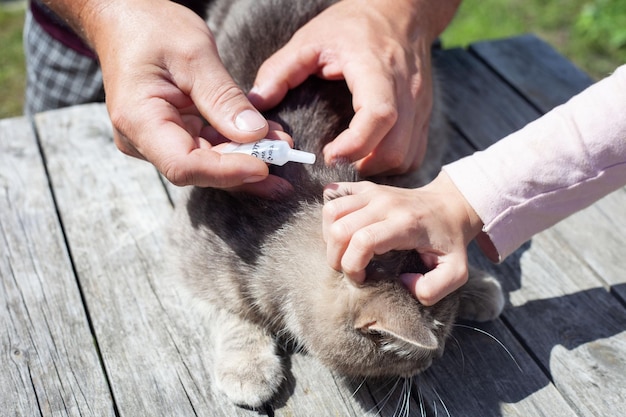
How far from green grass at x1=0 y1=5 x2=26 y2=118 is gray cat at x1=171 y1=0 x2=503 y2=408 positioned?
225 cm

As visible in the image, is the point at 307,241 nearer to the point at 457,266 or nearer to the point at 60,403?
the point at 457,266

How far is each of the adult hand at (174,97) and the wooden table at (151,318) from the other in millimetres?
372

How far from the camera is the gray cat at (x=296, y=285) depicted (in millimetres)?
1312

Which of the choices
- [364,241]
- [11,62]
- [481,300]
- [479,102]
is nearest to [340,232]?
[364,241]

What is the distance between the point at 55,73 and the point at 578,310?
186 centimetres

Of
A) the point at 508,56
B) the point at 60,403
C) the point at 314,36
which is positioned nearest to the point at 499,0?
the point at 508,56

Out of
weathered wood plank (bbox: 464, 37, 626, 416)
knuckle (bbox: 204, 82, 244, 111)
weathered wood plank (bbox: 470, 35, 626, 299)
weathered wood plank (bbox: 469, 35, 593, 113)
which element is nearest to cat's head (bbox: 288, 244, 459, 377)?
weathered wood plank (bbox: 464, 37, 626, 416)

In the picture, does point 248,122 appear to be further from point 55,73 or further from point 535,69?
point 535,69

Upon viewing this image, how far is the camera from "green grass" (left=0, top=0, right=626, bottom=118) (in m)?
3.73

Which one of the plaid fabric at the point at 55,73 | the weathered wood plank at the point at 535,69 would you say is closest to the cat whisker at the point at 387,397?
the weathered wood plank at the point at 535,69

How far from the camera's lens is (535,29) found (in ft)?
13.2

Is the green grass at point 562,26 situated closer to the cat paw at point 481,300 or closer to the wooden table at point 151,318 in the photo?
the wooden table at point 151,318

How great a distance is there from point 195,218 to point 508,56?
61.2 inches

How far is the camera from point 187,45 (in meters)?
1.39
